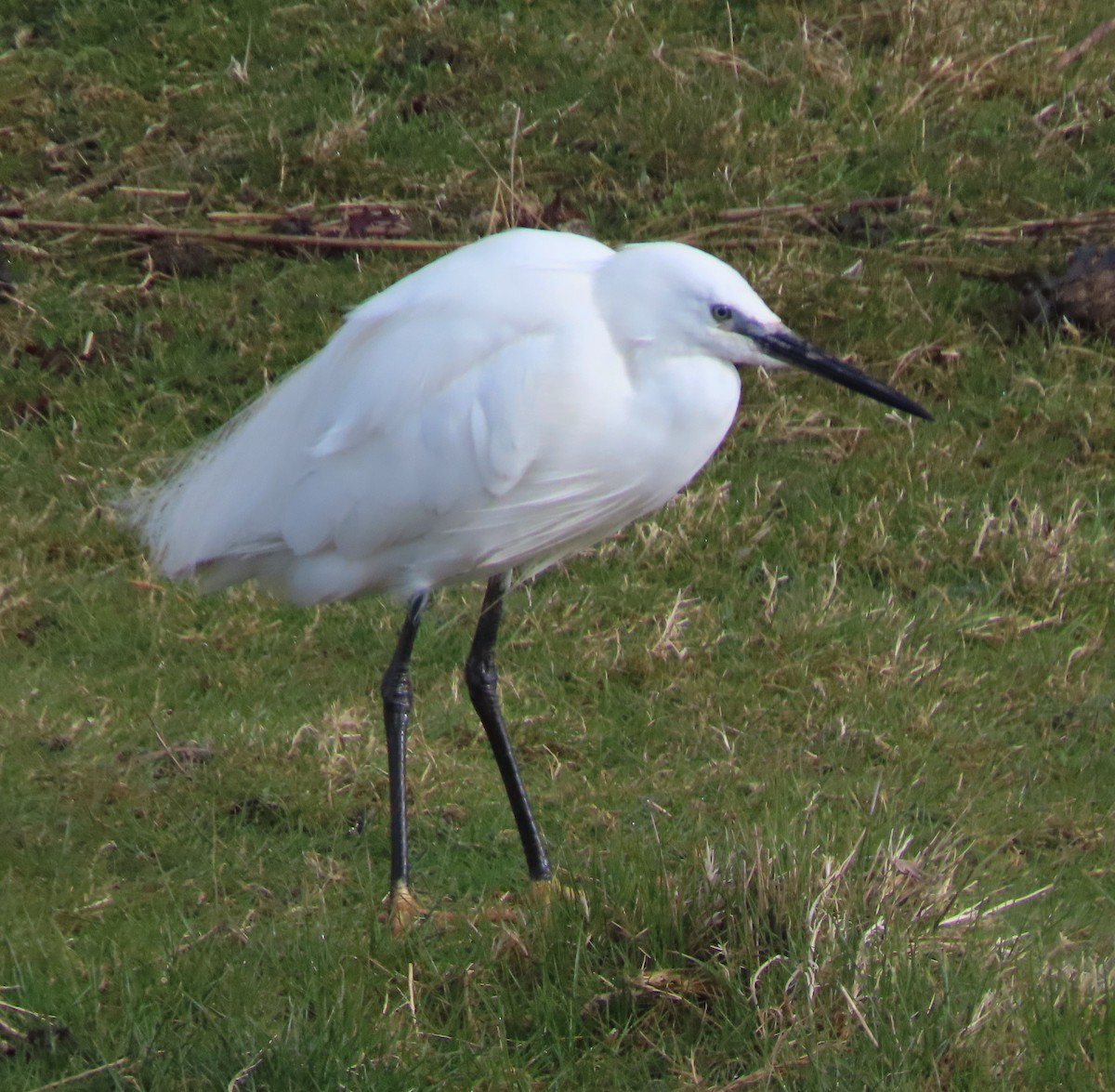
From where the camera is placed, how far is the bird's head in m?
3.21

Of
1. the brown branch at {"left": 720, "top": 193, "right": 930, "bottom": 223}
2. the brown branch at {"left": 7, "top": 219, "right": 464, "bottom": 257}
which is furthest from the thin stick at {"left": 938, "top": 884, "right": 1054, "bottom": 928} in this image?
the brown branch at {"left": 7, "top": 219, "right": 464, "bottom": 257}

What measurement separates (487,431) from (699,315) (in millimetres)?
460

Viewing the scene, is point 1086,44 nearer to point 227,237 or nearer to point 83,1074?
point 227,237

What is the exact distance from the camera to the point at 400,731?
3.72m

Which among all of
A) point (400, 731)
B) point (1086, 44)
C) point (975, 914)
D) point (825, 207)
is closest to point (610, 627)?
point (400, 731)

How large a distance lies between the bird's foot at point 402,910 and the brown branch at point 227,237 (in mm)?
3133

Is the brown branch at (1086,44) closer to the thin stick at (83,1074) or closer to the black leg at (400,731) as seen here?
the black leg at (400,731)

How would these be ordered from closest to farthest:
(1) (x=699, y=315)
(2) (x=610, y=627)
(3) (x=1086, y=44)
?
(1) (x=699, y=315)
(2) (x=610, y=627)
(3) (x=1086, y=44)

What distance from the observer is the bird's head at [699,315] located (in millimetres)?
3211

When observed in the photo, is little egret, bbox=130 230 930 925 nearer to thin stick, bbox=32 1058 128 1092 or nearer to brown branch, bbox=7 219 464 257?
thin stick, bbox=32 1058 128 1092

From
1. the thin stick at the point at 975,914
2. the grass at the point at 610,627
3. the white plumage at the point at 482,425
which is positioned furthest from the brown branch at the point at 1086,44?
the thin stick at the point at 975,914

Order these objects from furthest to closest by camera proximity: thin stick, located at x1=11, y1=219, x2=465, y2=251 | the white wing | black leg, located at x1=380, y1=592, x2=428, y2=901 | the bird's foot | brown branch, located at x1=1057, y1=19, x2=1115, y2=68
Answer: brown branch, located at x1=1057, y1=19, x2=1115, y2=68, thin stick, located at x1=11, y1=219, x2=465, y2=251, black leg, located at x1=380, y1=592, x2=428, y2=901, the white wing, the bird's foot

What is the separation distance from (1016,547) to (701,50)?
2.95 metres

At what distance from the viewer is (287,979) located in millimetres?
2789
